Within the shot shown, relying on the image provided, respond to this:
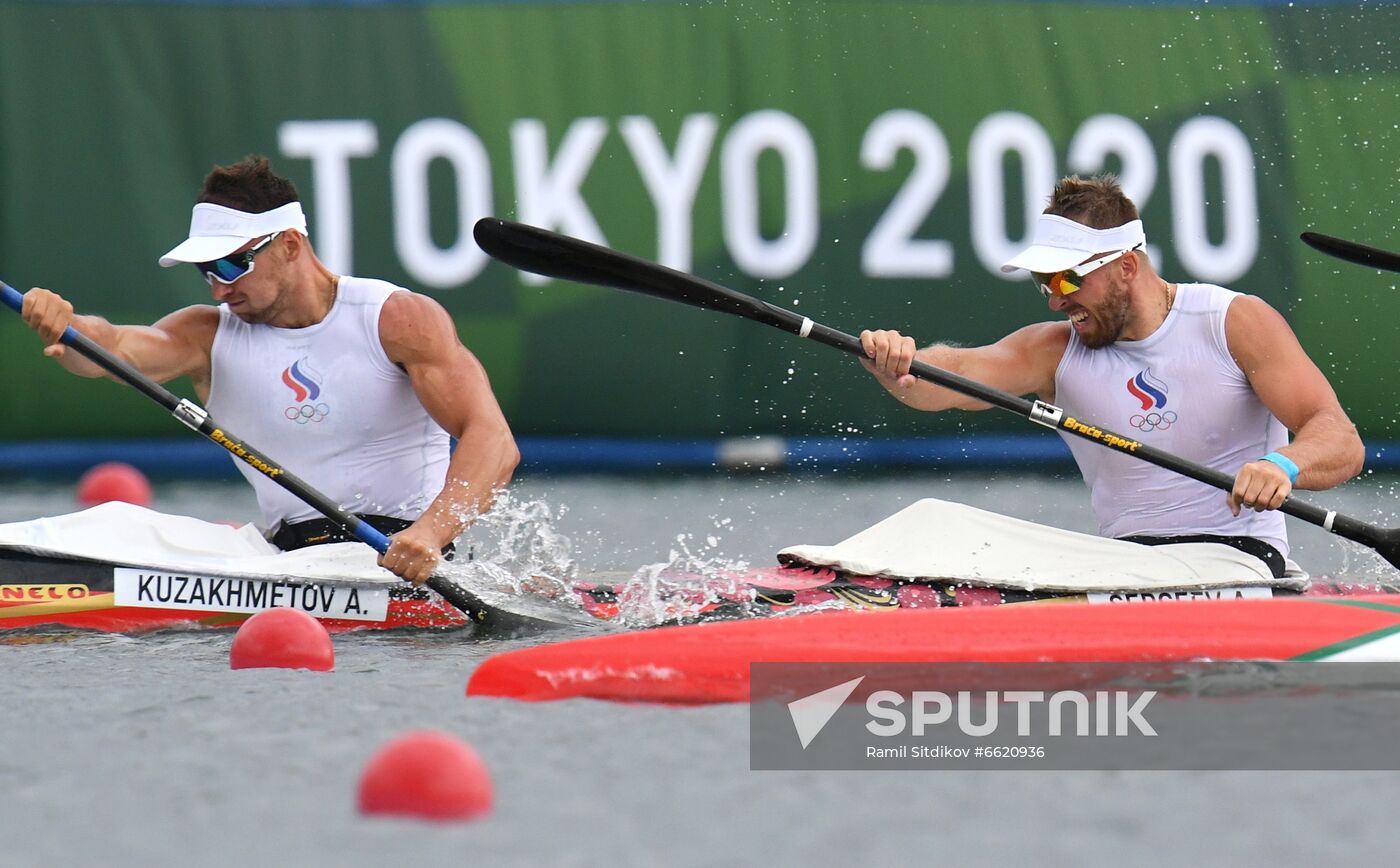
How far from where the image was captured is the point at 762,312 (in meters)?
5.91

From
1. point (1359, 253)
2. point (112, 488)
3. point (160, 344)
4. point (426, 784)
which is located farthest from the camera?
point (112, 488)

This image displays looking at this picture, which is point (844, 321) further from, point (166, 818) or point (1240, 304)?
point (166, 818)

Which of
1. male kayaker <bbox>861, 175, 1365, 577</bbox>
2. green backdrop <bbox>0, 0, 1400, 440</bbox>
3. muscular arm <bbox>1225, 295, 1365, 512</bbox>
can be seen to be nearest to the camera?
muscular arm <bbox>1225, 295, 1365, 512</bbox>

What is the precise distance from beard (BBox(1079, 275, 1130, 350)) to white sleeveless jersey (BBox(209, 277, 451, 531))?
189 centimetres

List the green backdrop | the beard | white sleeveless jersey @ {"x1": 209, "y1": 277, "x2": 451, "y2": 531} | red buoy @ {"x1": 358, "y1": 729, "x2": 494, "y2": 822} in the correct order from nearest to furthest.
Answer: red buoy @ {"x1": 358, "y1": 729, "x2": 494, "y2": 822}, the beard, white sleeveless jersey @ {"x1": 209, "y1": 277, "x2": 451, "y2": 531}, the green backdrop

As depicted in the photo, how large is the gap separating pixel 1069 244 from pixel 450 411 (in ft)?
5.68

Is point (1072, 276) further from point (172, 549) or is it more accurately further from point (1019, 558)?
Result: point (172, 549)

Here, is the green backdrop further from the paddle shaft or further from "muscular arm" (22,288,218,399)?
the paddle shaft

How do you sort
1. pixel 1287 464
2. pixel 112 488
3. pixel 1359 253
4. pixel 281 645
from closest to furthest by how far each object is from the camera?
pixel 281 645
pixel 1287 464
pixel 1359 253
pixel 112 488

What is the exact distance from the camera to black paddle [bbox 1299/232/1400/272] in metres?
6.79

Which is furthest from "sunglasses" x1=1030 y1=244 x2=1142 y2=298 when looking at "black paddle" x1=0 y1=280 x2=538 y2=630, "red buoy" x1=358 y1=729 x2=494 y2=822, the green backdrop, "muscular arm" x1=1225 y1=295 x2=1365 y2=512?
the green backdrop

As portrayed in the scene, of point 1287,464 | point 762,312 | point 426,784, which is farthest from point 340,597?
point 1287,464

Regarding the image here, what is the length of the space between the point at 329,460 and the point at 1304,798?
311 centimetres

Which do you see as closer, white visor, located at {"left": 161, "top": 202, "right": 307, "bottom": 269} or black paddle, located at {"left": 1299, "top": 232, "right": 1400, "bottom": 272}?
white visor, located at {"left": 161, "top": 202, "right": 307, "bottom": 269}
